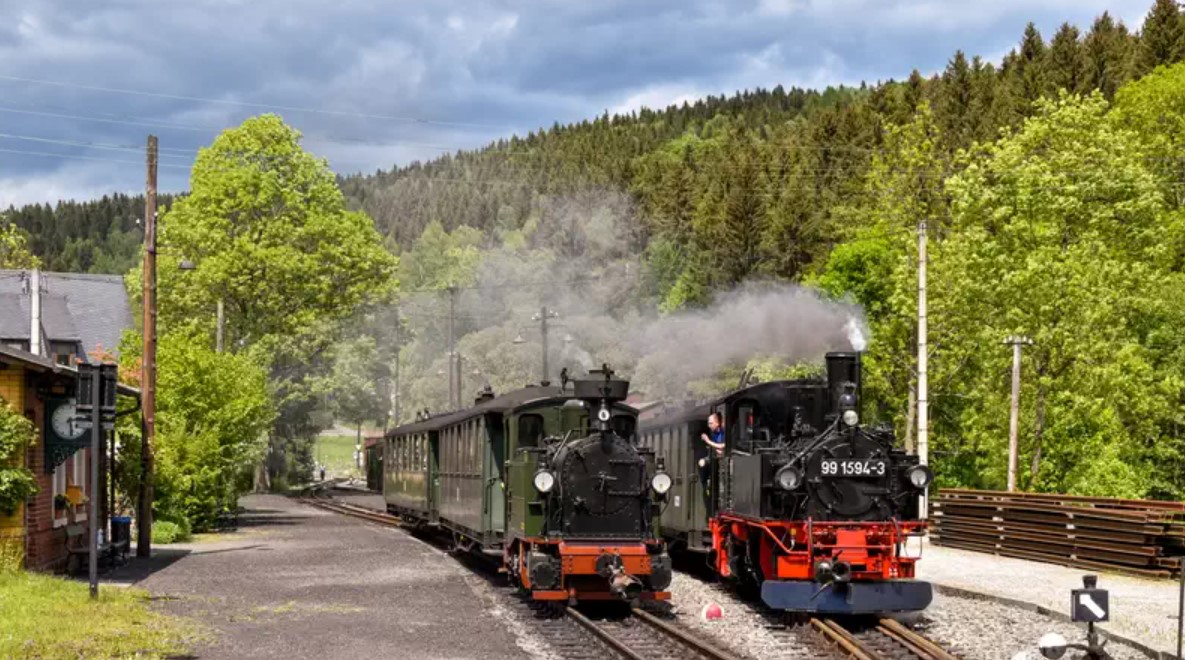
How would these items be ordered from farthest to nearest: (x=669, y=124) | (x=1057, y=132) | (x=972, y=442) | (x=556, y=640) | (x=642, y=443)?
(x=669, y=124) → (x=1057, y=132) → (x=972, y=442) → (x=642, y=443) → (x=556, y=640)

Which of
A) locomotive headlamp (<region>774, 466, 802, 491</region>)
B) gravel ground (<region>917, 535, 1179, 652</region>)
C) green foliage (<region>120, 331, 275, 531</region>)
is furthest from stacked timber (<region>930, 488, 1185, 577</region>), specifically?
green foliage (<region>120, 331, 275, 531</region>)

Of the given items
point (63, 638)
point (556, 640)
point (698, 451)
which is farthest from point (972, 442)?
point (63, 638)

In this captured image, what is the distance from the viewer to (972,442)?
39.4 meters

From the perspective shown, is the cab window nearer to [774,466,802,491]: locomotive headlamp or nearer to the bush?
[774,466,802,491]: locomotive headlamp

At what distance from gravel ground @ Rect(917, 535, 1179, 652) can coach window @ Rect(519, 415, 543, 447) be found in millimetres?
6484

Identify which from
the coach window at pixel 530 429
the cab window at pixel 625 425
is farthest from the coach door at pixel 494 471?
the cab window at pixel 625 425

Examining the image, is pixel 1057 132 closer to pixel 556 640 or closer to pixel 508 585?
pixel 508 585

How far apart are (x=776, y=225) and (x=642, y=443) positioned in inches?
1901

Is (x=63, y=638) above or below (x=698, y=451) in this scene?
below

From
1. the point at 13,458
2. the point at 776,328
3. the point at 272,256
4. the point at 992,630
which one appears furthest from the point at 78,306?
the point at 992,630

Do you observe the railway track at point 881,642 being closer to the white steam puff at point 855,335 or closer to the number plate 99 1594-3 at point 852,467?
the number plate 99 1594-3 at point 852,467

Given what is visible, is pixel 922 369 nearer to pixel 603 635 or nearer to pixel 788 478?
pixel 788 478

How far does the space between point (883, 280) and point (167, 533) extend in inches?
1113

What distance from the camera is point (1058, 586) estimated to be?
1947 centimetres
